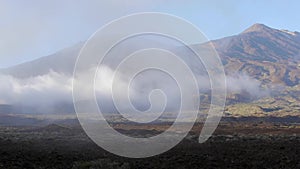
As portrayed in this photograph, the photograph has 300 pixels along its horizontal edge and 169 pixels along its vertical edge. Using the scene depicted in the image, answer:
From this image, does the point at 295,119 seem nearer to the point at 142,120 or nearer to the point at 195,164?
the point at 142,120

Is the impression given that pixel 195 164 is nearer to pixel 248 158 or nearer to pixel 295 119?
pixel 248 158

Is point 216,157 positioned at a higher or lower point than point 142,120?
lower

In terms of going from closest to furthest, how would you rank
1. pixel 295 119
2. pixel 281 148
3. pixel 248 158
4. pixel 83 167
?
pixel 83 167 < pixel 248 158 < pixel 281 148 < pixel 295 119

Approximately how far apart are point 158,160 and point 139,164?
2.70 metres

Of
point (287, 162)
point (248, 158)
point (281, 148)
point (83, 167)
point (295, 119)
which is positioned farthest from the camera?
point (295, 119)

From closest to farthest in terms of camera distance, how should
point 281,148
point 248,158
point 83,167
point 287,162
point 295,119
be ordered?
point 83,167 < point 287,162 < point 248,158 < point 281,148 < point 295,119

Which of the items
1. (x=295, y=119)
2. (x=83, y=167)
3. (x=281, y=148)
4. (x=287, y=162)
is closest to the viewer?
(x=83, y=167)

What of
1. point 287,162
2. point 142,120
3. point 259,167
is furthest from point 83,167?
point 142,120

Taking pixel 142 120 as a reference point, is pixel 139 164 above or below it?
below

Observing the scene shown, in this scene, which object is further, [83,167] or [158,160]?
[158,160]

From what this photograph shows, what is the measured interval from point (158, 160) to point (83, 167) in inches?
260

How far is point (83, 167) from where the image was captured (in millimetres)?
22938

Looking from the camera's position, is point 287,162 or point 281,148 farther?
point 281,148

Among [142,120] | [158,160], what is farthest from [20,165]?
Answer: [142,120]
